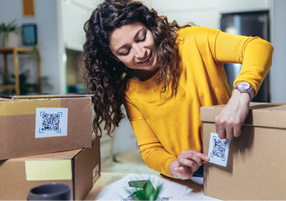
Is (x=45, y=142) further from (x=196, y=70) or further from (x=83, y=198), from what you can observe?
(x=196, y=70)

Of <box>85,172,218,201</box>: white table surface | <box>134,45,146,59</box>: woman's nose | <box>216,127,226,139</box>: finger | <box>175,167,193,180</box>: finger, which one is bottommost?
<box>85,172,218,201</box>: white table surface

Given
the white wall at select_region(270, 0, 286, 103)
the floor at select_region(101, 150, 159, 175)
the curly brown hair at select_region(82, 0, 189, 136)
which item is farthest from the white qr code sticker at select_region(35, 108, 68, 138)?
the white wall at select_region(270, 0, 286, 103)

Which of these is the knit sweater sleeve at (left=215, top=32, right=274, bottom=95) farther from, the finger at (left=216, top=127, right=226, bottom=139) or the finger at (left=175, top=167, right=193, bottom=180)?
the finger at (left=175, top=167, right=193, bottom=180)

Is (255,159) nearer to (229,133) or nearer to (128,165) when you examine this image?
(229,133)

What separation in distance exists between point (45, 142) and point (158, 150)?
41 cm

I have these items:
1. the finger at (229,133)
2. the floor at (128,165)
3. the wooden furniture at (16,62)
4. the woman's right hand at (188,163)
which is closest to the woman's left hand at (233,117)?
the finger at (229,133)

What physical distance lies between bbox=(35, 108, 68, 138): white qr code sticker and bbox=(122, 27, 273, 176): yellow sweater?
0.33 m

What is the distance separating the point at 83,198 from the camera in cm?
81

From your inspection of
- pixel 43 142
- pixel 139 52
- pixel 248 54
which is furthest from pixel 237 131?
pixel 43 142

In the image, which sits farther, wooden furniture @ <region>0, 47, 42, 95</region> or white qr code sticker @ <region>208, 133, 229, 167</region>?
wooden furniture @ <region>0, 47, 42, 95</region>

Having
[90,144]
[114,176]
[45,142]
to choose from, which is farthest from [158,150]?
[45,142]

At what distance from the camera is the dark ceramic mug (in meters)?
0.49

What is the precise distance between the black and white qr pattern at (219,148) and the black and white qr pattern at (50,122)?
0.42 m

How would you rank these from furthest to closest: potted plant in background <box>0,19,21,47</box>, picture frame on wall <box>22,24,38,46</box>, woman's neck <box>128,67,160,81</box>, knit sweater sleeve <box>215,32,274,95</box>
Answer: picture frame on wall <box>22,24,38,46</box> → potted plant in background <box>0,19,21,47</box> → woman's neck <box>128,67,160,81</box> → knit sweater sleeve <box>215,32,274,95</box>
